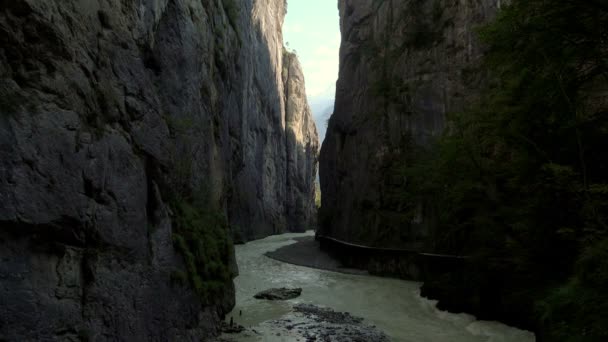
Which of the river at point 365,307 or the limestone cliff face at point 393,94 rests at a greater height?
the limestone cliff face at point 393,94

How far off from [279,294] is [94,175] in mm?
13400

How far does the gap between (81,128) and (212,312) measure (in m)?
7.84

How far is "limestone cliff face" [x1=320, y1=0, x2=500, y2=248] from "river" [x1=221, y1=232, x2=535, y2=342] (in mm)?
5845

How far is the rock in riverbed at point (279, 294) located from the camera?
20250 millimetres

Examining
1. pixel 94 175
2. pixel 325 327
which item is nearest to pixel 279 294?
pixel 325 327

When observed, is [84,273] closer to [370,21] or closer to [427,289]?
[427,289]

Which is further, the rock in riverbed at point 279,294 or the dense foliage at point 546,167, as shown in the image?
the rock in riverbed at point 279,294

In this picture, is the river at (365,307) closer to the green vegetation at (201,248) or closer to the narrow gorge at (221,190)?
the narrow gorge at (221,190)

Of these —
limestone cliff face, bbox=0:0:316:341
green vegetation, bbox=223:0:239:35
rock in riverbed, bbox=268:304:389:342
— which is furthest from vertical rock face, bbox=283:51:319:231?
limestone cliff face, bbox=0:0:316:341

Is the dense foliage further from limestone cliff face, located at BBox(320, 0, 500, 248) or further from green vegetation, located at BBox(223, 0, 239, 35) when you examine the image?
green vegetation, located at BBox(223, 0, 239, 35)

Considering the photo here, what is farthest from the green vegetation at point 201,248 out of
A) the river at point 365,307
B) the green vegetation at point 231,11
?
the green vegetation at point 231,11

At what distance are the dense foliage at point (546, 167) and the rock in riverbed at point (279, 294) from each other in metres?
9.32

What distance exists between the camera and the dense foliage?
8.35 m

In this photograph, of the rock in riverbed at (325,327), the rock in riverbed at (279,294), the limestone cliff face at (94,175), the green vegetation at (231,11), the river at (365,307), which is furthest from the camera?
the green vegetation at (231,11)
